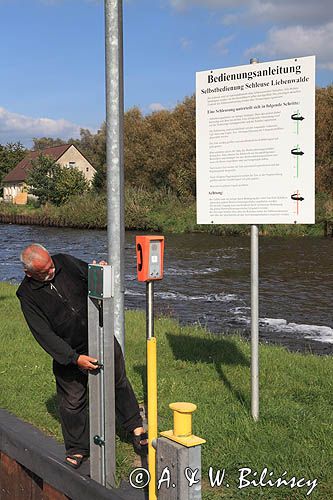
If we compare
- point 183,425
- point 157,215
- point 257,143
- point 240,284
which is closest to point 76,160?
point 157,215

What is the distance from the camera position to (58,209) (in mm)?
61906

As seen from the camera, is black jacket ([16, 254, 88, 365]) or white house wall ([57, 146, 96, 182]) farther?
white house wall ([57, 146, 96, 182])

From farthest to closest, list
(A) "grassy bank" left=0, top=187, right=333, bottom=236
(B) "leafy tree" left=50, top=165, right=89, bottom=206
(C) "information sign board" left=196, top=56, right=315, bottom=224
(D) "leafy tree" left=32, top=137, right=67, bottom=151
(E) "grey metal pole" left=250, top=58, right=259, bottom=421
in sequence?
(D) "leafy tree" left=32, top=137, right=67, bottom=151 → (B) "leafy tree" left=50, top=165, right=89, bottom=206 → (A) "grassy bank" left=0, top=187, right=333, bottom=236 → (E) "grey metal pole" left=250, top=58, right=259, bottom=421 → (C) "information sign board" left=196, top=56, right=315, bottom=224

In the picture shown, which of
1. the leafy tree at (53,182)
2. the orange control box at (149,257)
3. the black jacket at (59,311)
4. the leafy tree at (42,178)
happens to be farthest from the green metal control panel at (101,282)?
the leafy tree at (42,178)

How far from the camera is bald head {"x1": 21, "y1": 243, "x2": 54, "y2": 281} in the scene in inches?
174

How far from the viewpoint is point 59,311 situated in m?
4.59

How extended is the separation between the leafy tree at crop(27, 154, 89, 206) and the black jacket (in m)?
63.4

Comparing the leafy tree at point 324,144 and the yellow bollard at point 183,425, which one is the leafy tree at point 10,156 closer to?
the leafy tree at point 324,144

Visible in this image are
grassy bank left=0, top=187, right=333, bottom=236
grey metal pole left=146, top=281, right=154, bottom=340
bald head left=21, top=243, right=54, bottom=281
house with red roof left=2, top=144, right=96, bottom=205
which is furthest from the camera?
house with red roof left=2, top=144, right=96, bottom=205

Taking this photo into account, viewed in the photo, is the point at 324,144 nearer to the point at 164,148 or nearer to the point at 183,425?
the point at 164,148

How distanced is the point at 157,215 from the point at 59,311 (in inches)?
1832

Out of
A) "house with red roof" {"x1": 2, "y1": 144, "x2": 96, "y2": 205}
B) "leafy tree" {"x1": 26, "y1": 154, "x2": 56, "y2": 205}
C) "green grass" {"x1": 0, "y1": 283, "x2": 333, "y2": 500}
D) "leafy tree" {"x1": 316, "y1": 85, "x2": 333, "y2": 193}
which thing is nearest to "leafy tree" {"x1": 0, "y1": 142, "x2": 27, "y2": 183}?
"house with red roof" {"x1": 2, "y1": 144, "x2": 96, "y2": 205}

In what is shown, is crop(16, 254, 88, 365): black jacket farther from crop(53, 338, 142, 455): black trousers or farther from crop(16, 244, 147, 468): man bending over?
crop(53, 338, 142, 455): black trousers

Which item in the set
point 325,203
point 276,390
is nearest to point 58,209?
point 325,203
